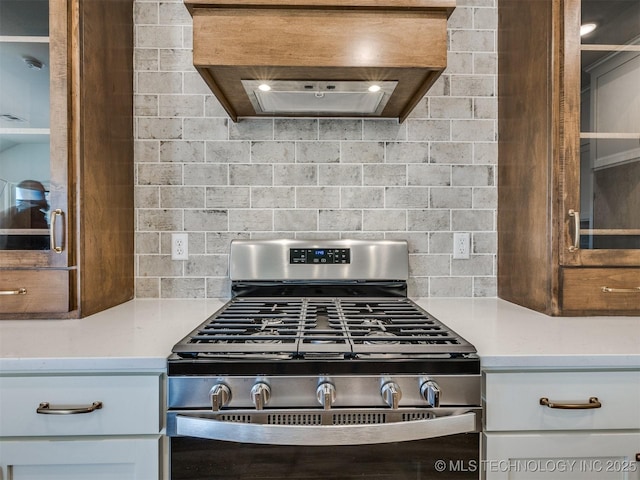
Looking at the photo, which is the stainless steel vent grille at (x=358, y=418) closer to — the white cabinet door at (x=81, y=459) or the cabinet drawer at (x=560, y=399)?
the cabinet drawer at (x=560, y=399)

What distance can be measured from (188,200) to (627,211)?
1.61 metres

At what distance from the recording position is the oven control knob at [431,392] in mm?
937

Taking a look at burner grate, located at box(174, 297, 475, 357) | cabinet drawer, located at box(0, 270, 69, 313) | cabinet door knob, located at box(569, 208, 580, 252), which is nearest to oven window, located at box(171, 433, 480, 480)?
burner grate, located at box(174, 297, 475, 357)

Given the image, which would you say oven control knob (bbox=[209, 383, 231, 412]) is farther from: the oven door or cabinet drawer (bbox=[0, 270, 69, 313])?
cabinet drawer (bbox=[0, 270, 69, 313])

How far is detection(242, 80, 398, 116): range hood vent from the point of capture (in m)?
1.36

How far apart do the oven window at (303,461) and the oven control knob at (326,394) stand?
0.37 ft

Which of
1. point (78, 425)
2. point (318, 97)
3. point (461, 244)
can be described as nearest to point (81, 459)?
point (78, 425)

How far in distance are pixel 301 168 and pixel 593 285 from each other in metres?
1.14

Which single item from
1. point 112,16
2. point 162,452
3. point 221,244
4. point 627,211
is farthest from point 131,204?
point 627,211

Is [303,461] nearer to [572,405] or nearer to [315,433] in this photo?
[315,433]

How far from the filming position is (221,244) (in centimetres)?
172

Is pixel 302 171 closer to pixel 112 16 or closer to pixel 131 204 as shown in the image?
pixel 131 204

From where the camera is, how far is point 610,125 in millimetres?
1379

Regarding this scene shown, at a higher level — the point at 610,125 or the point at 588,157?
the point at 610,125
